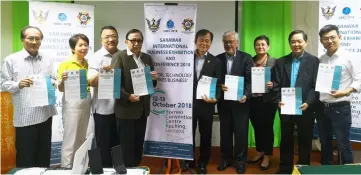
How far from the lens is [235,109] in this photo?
3.56 metres

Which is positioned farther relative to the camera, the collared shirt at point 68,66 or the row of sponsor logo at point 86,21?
the row of sponsor logo at point 86,21

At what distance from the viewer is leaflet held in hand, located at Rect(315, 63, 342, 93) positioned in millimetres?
2987

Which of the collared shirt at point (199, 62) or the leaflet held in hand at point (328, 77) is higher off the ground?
the collared shirt at point (199, 62)

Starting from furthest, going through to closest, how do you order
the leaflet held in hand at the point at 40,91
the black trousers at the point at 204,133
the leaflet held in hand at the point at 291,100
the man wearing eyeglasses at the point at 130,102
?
1. the black trousers at the point at 204,133
2. the leaflet held in hand at the point at 291,100
3. the man wearing eyeglasses at the point at 130,102
4. the leaflet held in hand at the point at 40,91

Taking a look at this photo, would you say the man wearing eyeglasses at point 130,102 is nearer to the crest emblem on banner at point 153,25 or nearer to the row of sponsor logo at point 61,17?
the crest emblem on banner at point 153,25

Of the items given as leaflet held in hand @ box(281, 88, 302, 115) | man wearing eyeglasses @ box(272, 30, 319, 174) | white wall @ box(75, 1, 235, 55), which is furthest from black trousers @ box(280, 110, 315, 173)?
white wall @ box(75, 1, 235, 55)

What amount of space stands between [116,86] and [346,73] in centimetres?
222

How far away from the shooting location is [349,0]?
355cm

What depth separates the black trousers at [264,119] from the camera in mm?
3789

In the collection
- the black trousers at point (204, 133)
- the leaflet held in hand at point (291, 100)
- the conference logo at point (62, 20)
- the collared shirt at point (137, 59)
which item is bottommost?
the black trousers at point (204, 133)

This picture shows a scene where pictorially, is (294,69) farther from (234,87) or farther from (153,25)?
(153,25)

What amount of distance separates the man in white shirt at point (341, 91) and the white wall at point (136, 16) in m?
1.71

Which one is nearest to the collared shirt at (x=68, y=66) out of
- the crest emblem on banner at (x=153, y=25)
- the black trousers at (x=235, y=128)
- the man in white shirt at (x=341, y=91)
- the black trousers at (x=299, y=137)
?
the crest emblem on banner at (x=153, y=25)

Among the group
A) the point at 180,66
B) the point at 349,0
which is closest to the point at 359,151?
the point at 349,0
